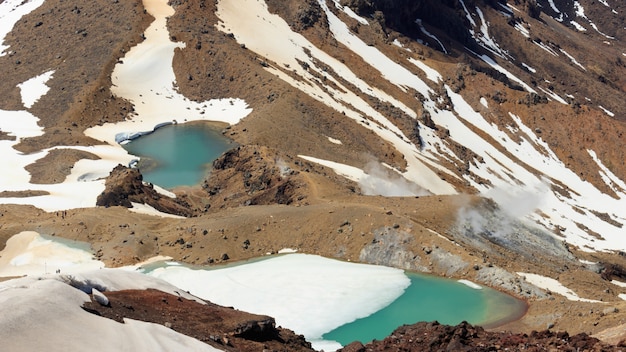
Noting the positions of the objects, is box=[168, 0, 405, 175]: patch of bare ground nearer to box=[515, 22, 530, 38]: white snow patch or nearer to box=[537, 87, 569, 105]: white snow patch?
box=[537, 87, 569, 105]: white snow patch

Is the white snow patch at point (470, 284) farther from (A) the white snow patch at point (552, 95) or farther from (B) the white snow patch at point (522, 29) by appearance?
(B) the white snow patch at point (522, 29)

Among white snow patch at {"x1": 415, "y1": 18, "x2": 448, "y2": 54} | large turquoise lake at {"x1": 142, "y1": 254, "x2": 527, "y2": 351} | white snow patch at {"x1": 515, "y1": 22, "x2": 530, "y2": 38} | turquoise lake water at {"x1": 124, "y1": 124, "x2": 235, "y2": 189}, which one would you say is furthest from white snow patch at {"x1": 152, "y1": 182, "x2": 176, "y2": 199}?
white snow patch at {"x1": 515, "y1": 22, "x2": 530, "y2": 38}

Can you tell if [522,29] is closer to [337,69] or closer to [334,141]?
[337,69]

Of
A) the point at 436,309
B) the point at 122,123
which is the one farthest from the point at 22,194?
the point at 436,309

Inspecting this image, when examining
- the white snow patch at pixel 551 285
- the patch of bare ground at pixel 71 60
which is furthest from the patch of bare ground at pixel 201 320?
the patch of bare ground at pixel 71 60

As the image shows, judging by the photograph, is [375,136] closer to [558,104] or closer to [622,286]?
[622,286]

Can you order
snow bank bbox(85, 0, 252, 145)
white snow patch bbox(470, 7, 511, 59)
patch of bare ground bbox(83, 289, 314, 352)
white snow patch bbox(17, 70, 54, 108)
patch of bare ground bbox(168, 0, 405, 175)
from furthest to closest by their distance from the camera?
white snow patch bbox(470, 7, 511, 59) → white snow patch bbox(17, 70, 54, 108) → snow bank bbox(85, 0, 252, 145) → patch of bare ground bbox(168, 0, 405, 175) → patch of bare ground bbox(83, 289, 314, 352)

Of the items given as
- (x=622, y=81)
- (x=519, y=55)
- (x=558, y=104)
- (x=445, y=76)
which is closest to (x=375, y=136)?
(x=445, y=76)
